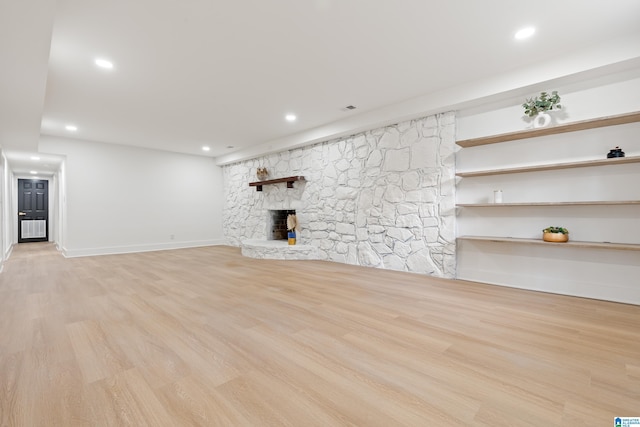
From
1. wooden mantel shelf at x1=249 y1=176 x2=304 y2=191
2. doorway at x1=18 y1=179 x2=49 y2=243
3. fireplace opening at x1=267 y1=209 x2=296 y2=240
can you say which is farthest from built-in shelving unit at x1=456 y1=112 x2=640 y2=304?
doorway at x1=18 y1=179 x2=49 y2=243

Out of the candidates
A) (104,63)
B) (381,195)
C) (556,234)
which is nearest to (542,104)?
(556,234)

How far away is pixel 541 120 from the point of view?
323 cm

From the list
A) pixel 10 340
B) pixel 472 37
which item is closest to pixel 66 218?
pixel 10 340

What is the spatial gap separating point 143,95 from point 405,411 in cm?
455

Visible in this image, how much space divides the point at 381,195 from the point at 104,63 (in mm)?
3942

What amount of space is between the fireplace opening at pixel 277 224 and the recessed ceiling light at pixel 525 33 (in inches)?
205

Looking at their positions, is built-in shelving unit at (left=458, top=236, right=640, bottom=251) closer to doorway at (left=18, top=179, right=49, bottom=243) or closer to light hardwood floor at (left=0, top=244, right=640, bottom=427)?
light hardwood floor at (left=0, top=244, right=640, bottom=427)

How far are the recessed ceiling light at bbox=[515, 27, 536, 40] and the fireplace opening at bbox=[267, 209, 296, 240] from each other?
17.1ft

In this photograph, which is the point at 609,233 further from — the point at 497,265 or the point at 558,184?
the point at 497,265

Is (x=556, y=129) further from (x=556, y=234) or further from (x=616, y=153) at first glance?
(x=556, y=234)

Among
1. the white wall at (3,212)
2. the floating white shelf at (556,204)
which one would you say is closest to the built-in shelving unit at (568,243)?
the floating white shelf at (556,204)

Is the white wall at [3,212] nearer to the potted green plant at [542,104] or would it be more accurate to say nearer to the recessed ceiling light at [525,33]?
the recessed ceiling light at [525,33]

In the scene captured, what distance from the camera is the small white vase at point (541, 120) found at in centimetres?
318

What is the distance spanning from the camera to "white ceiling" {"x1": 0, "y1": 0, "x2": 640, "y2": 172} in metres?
2.26
